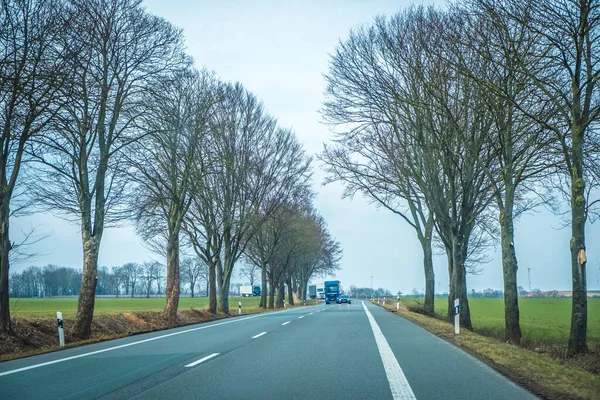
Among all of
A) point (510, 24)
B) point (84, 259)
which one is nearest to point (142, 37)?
point (84, 259)

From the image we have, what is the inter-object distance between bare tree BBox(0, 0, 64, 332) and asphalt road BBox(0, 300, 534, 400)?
12.6ft

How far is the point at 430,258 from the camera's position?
32.2 metres

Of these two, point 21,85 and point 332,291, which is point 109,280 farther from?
point 21,85

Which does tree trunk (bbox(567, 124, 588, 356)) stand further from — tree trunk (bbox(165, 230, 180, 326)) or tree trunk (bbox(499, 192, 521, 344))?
tree trunk (bbox(165, 230, 180, 326))

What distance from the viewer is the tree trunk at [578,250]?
41.9ft

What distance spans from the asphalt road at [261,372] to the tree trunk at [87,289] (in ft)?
12.3

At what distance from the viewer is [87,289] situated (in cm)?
1736

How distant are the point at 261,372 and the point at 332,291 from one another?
68.5 metres

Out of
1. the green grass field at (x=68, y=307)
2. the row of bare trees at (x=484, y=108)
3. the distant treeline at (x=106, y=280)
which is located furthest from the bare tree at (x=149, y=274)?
the row of bare trees at (x=484, y=108)

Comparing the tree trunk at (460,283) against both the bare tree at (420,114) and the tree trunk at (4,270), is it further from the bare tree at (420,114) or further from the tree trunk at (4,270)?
the tree trunk at (4,270)

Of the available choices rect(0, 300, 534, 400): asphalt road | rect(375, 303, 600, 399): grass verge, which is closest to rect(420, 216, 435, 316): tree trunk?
rect(0, 300, 534, 400): asphalt road

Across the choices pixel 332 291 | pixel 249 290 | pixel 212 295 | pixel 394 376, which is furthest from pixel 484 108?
pixel 249 290

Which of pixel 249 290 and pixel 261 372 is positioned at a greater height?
pixel 261 372

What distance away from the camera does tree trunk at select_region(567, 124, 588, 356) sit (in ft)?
41.9
